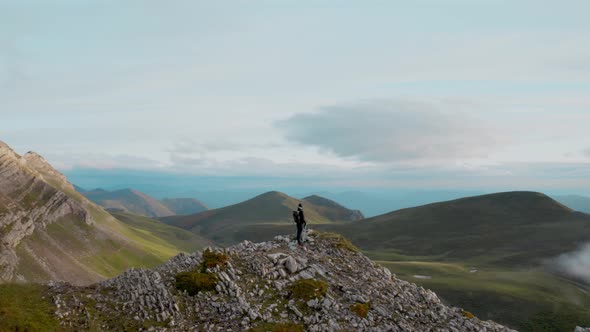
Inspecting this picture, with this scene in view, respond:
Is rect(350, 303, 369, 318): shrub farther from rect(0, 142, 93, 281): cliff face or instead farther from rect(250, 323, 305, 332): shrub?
rect(0, 142, 93, 281): cliff face

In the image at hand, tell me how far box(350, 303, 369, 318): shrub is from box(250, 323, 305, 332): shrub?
182 inches

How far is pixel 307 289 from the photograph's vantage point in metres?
26.3

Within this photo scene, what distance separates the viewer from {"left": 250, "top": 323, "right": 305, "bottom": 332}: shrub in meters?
22.2

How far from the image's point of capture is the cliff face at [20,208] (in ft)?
474

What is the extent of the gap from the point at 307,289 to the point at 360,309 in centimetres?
403

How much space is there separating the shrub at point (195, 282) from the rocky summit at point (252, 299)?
7cm

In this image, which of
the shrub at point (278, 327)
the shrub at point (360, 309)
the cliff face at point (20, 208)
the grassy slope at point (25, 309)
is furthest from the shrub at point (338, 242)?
the cliff face at point (20, 208)

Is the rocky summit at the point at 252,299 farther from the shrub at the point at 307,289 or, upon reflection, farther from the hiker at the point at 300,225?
the hiker at the point at 300,225

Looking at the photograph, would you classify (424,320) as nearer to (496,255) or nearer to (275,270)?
(275,270)

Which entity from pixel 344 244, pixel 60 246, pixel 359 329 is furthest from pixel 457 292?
pixel 60 246

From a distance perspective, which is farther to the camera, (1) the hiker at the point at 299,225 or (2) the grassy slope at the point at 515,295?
(2) the grassy slope at the point at 515,295

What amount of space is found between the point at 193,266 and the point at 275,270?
6.51 m

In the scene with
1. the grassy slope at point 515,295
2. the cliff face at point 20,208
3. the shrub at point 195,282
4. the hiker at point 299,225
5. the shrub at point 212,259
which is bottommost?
the grassy slope at point 515,295

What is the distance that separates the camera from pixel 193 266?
28.3 m
